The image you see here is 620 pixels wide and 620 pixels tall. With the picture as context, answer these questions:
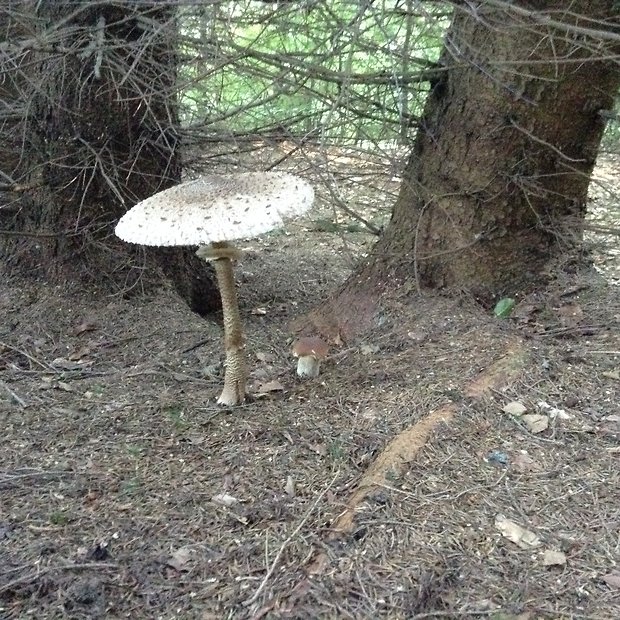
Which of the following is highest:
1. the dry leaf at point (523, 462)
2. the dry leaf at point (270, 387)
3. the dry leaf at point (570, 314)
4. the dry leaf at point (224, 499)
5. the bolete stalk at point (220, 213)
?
the bolete stalk at point (220, 213)

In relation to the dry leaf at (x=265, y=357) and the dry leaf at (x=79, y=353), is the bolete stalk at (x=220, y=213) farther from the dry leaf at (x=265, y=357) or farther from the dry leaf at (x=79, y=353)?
the dry leaf at (x=79, y=353)

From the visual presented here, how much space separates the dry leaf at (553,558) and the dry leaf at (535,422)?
78cm

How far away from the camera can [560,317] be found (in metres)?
4.09

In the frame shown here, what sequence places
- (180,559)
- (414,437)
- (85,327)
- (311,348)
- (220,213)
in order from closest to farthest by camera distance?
(180,559)
(220,213)
(414,437)
(311,348)
(85,327)

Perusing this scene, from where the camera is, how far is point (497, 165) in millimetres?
4141

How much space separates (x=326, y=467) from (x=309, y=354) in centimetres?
94

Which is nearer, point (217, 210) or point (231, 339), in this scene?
point (217, 210)

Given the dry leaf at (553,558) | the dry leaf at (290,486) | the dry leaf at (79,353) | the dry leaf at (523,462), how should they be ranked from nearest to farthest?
1. the dry leaf at (553,558)
2. the dry leaf at (290,486)
3. the dry leaf at (523,462)
4. the dry leaf at (79,353)

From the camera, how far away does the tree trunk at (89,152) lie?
4.43 m

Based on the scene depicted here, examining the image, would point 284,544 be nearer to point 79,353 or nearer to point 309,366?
point 309,366

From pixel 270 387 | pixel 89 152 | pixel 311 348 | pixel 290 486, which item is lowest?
pixel 270 387

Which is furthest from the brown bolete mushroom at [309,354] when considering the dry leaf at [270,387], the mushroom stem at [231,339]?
the mushroom stem at [231,339]

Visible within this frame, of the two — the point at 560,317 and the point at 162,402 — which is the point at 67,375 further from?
the point at 560,317

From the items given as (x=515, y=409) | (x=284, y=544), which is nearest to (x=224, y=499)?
(x=284, y=544)
